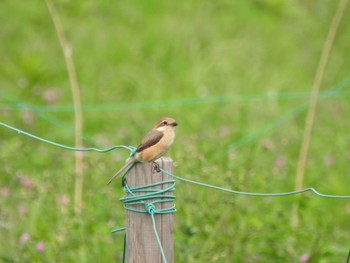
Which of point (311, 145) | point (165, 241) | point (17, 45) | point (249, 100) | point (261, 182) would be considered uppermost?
point (17, 45)

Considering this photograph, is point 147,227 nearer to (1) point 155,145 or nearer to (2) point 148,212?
(2) point 148,212

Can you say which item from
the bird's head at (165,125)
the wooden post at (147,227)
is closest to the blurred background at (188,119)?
the bird's head at (165,125)

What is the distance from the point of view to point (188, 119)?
27.3 ft

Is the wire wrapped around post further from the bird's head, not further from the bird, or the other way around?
the bird's head

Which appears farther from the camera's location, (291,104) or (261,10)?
(261,10)

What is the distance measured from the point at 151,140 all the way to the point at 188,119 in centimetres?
468

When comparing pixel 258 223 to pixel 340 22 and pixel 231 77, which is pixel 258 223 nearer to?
pixel 340 22

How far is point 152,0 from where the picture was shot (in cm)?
1211

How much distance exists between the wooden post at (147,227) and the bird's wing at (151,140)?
10cm

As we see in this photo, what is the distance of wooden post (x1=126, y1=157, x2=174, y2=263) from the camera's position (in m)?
3.46

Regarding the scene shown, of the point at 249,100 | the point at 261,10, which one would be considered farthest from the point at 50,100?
the point at 261,10

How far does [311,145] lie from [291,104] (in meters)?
1.35

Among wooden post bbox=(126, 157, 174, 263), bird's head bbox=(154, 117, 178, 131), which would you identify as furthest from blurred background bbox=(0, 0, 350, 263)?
wooden post bbox=(126, 157, 174, 263)

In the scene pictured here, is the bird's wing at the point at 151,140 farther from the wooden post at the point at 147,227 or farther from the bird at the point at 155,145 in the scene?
the wooden post at the point at 147,227
